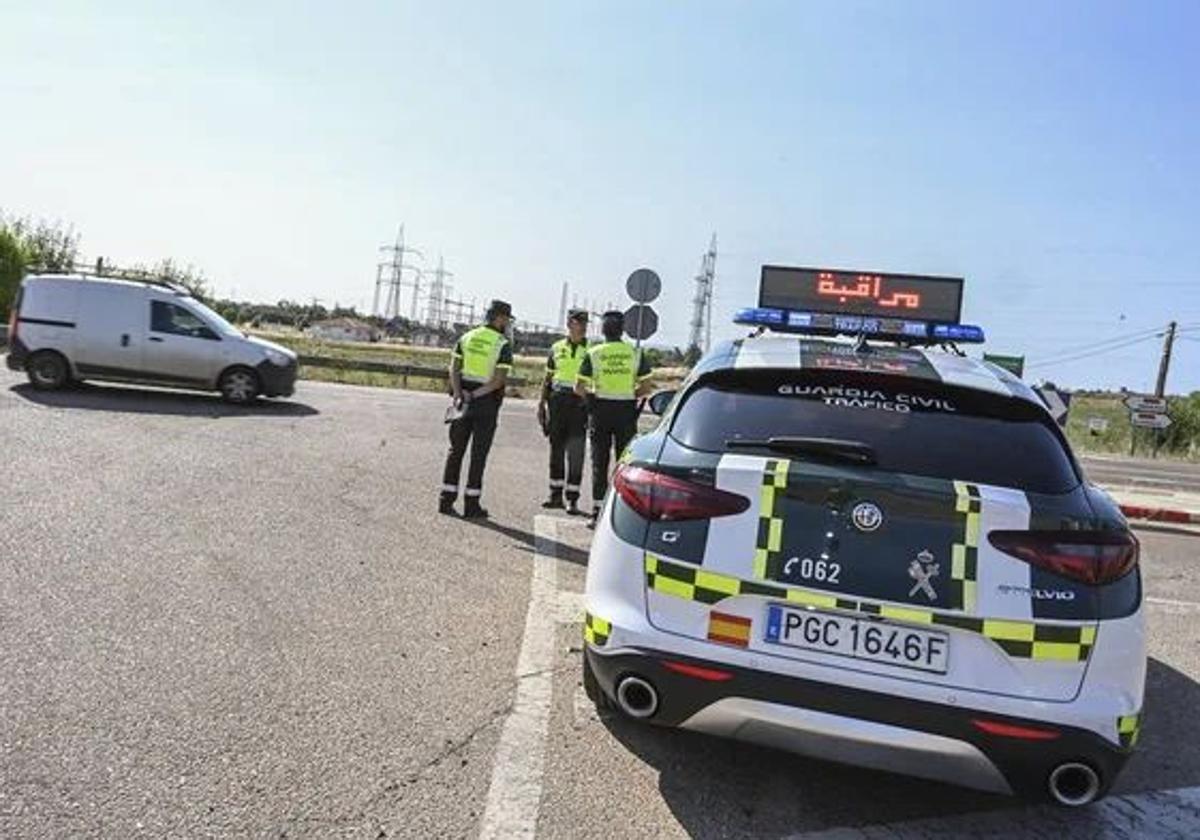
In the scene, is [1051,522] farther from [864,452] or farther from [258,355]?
[258,355]

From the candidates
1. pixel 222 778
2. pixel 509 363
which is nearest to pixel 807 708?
pixel 222 778

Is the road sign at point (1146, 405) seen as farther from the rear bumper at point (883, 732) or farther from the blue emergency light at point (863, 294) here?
the rear bumper at point (883, 732)

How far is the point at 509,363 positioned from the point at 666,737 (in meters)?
4.95

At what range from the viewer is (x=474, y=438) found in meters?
8.70

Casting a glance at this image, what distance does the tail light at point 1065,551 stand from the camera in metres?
3.25

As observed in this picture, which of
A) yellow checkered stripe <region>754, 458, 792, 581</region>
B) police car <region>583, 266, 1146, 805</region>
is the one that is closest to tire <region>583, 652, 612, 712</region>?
police car <region>583, 266, 1146, 805</region>

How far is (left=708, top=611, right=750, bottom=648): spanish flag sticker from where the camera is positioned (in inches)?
133

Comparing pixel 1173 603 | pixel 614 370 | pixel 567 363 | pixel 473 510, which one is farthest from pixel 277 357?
pixel 1173 603

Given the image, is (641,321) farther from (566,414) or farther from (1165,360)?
(1165,360)

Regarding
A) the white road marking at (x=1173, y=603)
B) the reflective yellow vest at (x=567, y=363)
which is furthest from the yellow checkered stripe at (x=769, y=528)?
the reflective yellow vest at (x=567, y=363)

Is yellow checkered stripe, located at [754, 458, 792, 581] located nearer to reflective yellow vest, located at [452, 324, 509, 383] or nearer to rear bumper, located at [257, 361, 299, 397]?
reflective yellow vest, located at [452, 324, 509, 383]

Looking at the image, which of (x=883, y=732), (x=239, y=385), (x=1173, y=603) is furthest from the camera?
(x=239, y=385)

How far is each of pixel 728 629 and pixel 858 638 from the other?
1.39 ft

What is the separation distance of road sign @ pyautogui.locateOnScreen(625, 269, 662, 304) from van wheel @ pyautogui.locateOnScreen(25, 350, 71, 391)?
879cm
